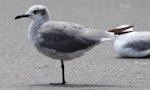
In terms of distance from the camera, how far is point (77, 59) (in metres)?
8.60

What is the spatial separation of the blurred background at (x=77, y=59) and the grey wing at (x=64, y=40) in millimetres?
405

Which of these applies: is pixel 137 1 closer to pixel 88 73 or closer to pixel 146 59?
pixel 146 59

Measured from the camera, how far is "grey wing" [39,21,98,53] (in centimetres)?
689

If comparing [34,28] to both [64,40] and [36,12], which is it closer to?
[36,12]

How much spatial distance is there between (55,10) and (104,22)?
2004 millimetres

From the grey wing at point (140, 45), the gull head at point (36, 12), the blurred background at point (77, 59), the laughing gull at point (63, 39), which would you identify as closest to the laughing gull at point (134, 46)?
the grey wing at point (140, 45)

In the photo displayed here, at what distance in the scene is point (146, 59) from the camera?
28.1 feet

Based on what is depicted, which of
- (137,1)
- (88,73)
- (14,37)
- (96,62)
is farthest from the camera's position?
(137,1)

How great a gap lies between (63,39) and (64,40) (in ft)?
0.05

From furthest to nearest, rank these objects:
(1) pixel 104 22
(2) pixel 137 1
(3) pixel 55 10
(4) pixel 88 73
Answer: (2) pixel 137 1
(3) pixel 55 10
(1) pixel 104 22
(4) pixel 88 73

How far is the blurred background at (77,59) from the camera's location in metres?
7.19

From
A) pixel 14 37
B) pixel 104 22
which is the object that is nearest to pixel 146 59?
pixel 14 37

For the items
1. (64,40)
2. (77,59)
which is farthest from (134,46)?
(64,40)

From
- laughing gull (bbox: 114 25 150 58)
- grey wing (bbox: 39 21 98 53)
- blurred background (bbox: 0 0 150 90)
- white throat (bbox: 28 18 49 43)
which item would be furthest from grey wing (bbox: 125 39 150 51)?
white throat (bbox: 28 18 49 43)
